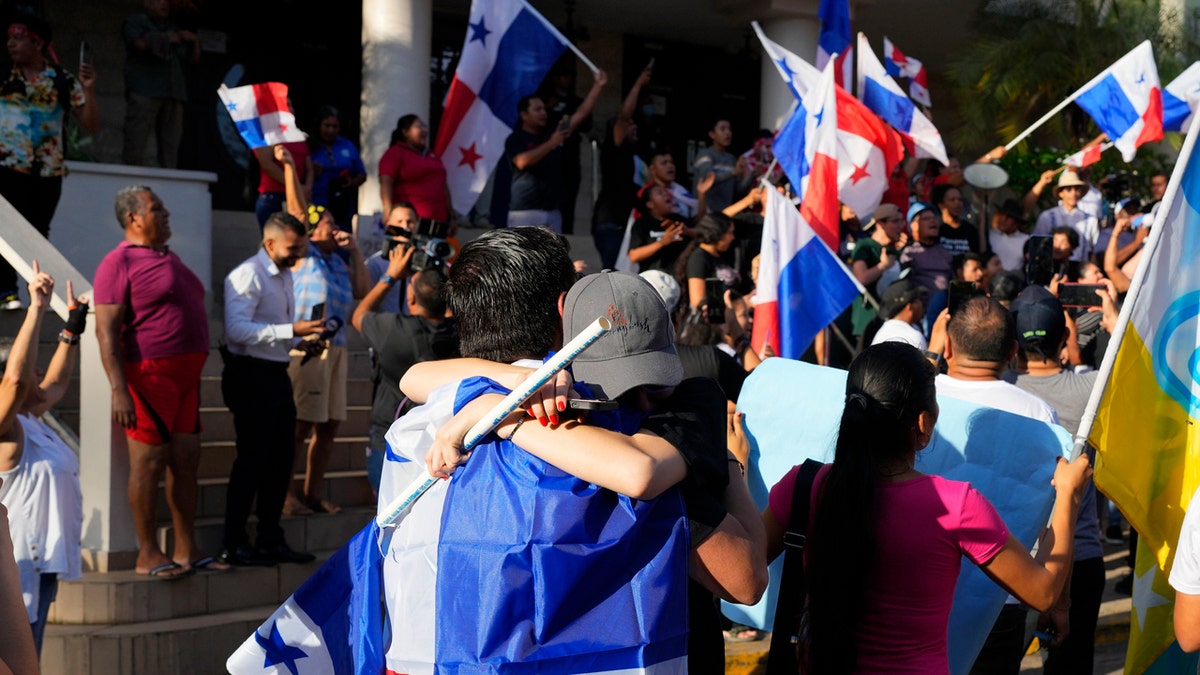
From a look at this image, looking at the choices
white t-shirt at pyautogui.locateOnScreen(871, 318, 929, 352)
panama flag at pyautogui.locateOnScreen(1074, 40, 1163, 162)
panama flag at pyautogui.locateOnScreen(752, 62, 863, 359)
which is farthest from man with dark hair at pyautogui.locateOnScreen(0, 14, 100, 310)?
panama flag at pyautogui.locateOnScreen(1074, 40, 1163, 162)

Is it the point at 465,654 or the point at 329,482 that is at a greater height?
the point at 465,654

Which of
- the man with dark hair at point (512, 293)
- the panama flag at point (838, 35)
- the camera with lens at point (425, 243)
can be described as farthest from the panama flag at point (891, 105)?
the man with dark hair at point (512, 293)

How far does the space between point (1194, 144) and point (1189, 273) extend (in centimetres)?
38

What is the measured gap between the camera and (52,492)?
4.98 meters

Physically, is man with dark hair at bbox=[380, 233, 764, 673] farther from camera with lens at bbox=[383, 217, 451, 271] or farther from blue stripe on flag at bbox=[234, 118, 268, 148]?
blue stripe on flag at bbox=[234, 118, 268, 148]

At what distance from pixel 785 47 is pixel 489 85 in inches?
257

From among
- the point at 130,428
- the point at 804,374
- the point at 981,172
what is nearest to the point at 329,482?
the point at 130,428

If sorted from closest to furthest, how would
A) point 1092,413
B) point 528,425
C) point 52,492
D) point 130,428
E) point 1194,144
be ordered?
1. point 528,425
2. point 1092,413
3. point 1194,144
4. point 52,492
5. point 130,428

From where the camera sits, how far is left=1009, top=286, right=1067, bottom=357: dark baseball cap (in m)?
4.88

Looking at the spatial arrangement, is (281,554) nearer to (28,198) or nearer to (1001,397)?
(28,198)

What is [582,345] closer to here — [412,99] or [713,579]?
[713,579]

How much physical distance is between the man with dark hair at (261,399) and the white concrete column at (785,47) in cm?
904

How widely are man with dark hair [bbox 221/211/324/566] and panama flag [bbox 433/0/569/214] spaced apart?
263 cm

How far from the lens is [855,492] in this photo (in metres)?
2.94
